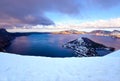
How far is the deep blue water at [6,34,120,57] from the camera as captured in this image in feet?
9.11

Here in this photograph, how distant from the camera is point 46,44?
2.79 metres

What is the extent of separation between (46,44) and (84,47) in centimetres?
54

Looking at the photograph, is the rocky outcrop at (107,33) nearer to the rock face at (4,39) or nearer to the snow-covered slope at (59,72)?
the rock face at (4,39)

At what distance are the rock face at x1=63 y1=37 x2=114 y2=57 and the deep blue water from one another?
0.06m

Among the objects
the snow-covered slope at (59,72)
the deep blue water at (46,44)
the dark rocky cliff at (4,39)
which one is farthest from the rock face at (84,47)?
the snow-covered slope at (59,72)

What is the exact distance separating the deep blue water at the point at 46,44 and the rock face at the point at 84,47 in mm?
56

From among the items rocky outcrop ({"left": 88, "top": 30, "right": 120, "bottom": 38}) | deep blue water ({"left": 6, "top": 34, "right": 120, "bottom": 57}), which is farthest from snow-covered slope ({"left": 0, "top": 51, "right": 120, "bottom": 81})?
rocky outcrop ({"left": 88, "top": 30, "right": 120, "bottom": 38})

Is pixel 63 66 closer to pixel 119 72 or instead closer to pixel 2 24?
pixel 119 72

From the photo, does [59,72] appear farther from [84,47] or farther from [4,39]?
[4,39]

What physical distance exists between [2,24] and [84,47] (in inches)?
47.1

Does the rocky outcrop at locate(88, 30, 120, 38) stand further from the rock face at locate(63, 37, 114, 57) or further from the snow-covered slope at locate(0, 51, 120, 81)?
the snow-covered slope at locate(0, 51, 120, 81)

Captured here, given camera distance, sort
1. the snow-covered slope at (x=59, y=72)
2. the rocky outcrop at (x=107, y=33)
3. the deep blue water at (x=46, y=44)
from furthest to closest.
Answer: the rocky outcrop at (x=107, y=33)
the deep blue water at (x=46, y=44)
the snow-covered slope at (x=59, y=72)

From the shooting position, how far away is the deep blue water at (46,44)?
2775 mm

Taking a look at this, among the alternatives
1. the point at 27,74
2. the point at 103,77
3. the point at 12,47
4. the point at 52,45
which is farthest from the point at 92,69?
the point at 12,47
